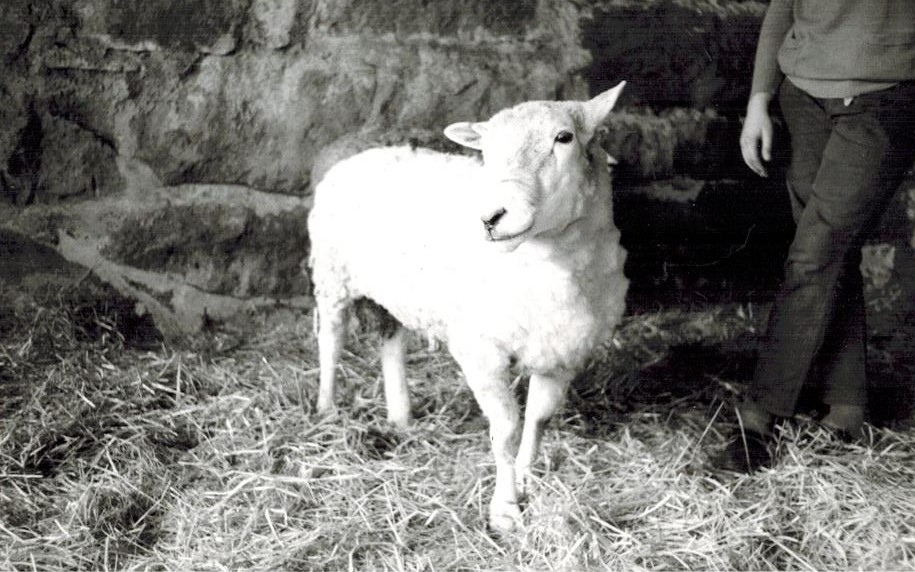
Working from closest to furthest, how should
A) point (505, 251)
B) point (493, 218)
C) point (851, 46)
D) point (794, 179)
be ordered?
point (493, 218) → point (505, 251) → point (851, 46) → point (794, 179)

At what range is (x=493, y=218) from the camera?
2293 mm

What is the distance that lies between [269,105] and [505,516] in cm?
187

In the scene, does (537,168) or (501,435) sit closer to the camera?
(537,168)

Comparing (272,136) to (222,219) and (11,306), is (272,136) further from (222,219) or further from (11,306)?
(11,306)

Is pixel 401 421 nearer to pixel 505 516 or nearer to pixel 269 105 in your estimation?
pixel 505 516

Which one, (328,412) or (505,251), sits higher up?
(505,251)

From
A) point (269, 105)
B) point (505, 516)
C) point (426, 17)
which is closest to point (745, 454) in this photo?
point (505, 516)

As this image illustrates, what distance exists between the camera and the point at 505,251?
2.44 m

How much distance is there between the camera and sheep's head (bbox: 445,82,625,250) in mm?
2297

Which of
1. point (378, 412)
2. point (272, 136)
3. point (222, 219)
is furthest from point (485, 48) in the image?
point (378, 412)

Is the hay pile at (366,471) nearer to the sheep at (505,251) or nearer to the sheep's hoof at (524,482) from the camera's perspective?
the sheep's hoof at (524,482)

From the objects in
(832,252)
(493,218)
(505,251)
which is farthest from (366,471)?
(832,252)

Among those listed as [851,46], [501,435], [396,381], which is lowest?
[396,381]

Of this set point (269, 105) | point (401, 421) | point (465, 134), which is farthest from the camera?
point (269, 105)
